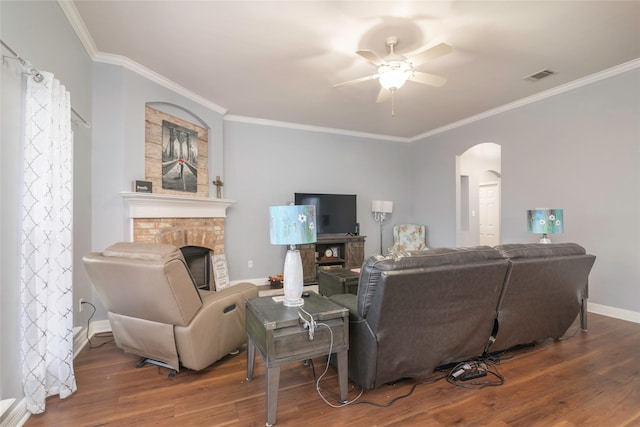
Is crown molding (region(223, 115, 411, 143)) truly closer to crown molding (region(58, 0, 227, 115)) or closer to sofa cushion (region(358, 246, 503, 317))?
crown molding (region(58, 0, 227, 115))

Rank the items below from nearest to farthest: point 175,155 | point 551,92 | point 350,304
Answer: point 350,304 < point 175,155 < point 551,92

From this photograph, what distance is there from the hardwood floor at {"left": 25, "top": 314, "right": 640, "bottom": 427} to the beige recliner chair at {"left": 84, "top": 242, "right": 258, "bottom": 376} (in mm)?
185

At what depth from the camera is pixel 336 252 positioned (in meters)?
5.66

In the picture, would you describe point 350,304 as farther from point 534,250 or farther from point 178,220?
point 178,220

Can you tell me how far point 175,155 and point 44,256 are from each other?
7.77 feet

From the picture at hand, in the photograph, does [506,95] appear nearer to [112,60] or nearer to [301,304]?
[301,304]

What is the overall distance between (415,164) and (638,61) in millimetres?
3565

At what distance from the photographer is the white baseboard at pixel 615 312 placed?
3.41 metres

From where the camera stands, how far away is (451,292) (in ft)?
6.46

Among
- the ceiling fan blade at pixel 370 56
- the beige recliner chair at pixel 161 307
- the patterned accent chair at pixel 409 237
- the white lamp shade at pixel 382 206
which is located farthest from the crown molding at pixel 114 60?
the patterned accent chair at pixel 409 237

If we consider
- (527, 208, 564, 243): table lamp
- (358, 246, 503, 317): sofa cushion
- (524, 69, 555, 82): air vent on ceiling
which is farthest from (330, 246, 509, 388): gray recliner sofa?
(524, 69, 555, 82): air vent on ceiling

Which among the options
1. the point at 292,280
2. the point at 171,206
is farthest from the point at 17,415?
the point at 171,206

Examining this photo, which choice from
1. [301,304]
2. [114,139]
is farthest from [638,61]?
[114,139]

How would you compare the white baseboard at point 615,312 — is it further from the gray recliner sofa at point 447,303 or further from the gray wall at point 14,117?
the gray wall at point 14,117
